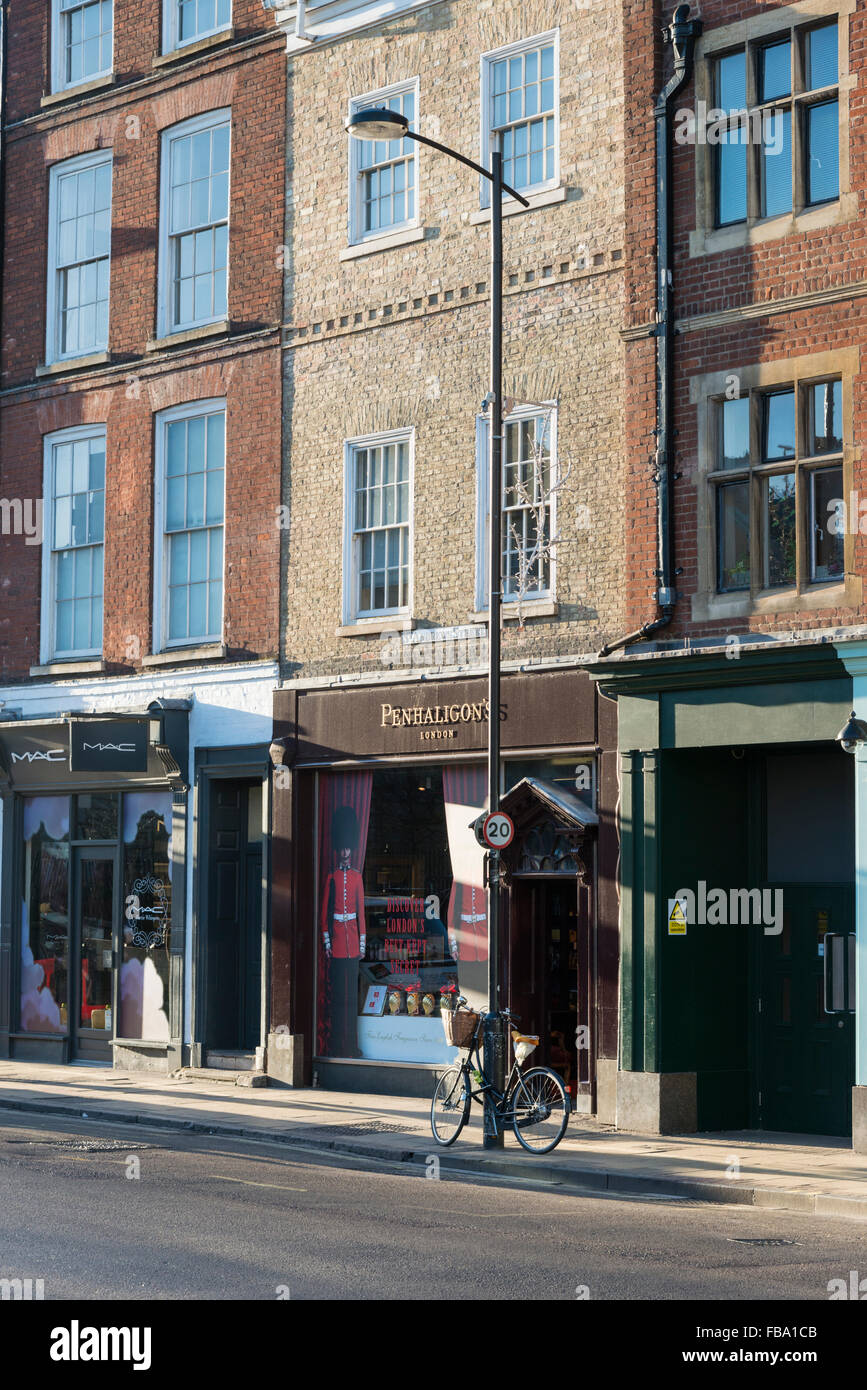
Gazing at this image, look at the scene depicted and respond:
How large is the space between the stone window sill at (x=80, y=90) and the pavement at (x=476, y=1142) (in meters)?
12.8

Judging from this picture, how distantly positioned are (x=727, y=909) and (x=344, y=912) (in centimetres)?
492

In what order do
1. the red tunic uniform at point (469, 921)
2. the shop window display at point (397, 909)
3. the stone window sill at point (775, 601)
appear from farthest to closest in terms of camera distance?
the shop window display at point (397, 909) → the red tunic uniform at point (469, 921) → the stone window sill at point (775, 601)

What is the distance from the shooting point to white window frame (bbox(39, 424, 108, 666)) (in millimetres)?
23812

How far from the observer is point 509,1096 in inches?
596

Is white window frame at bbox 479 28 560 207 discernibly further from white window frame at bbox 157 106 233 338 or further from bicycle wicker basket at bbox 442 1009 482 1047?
bicycle wicker basket at bbox 442 1009 482 1047

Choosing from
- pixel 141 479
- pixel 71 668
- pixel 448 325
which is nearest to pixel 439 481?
pixel 448 325

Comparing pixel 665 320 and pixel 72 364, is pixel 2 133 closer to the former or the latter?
pixel 72 364

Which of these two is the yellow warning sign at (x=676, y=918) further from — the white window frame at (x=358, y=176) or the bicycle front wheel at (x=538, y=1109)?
→ the white window frame at (x=358, y=176)

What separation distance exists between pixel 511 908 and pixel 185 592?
21.4ft

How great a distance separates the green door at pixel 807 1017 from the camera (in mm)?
16391

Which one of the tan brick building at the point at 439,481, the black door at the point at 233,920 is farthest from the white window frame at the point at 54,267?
the black door at the point at 233,920

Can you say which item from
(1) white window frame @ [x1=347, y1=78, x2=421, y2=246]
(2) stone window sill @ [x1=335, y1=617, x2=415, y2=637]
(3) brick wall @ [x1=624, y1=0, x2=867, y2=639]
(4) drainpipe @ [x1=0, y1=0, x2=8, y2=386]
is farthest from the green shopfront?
(4) drainpipe @ [x1=0, y1=0, x2=8, y2=386]

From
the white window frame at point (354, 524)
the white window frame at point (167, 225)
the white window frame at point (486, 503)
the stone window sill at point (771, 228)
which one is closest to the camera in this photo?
the stone window sill at point (771, 228)

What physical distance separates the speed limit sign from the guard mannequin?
Result: 15.5 ft
